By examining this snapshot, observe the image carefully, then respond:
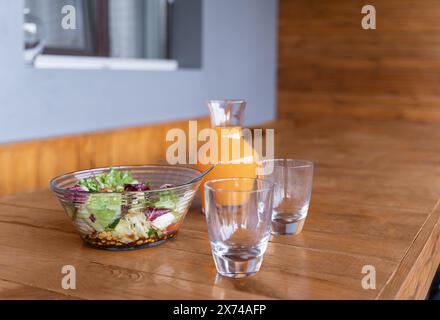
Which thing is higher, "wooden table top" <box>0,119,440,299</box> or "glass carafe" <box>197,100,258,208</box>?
"glass carafe" <box>197,100,258,208</box>

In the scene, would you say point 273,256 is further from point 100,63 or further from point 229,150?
point 100,63

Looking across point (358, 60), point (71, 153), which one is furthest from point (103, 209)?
point (358, 60)

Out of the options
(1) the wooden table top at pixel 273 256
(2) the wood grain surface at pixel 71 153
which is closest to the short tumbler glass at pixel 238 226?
(1) the wooden table top at pixel 273 256

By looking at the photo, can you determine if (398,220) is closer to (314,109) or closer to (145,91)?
(145,91)

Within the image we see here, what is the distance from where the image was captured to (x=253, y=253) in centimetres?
67

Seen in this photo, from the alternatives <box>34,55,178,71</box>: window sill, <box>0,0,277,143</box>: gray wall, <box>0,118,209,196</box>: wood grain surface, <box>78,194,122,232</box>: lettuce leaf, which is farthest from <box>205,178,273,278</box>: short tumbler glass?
<box>34,55,178,71</box>: window sill

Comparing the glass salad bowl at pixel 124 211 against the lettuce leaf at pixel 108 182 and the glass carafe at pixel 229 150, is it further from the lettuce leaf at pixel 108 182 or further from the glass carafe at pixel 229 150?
the glass carafe at pixel 229 150

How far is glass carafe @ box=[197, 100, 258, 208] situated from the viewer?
0.95 m

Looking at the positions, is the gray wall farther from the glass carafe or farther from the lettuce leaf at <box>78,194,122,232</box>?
the lettuce leaf at <box>78,194,122,232</box>

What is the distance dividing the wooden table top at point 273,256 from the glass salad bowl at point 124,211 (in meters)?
0.02

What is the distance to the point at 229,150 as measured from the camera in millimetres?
951

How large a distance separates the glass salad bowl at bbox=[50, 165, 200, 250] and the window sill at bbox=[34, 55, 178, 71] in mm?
1510

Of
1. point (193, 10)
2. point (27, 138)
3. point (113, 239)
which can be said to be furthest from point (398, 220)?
point (193, 10)
